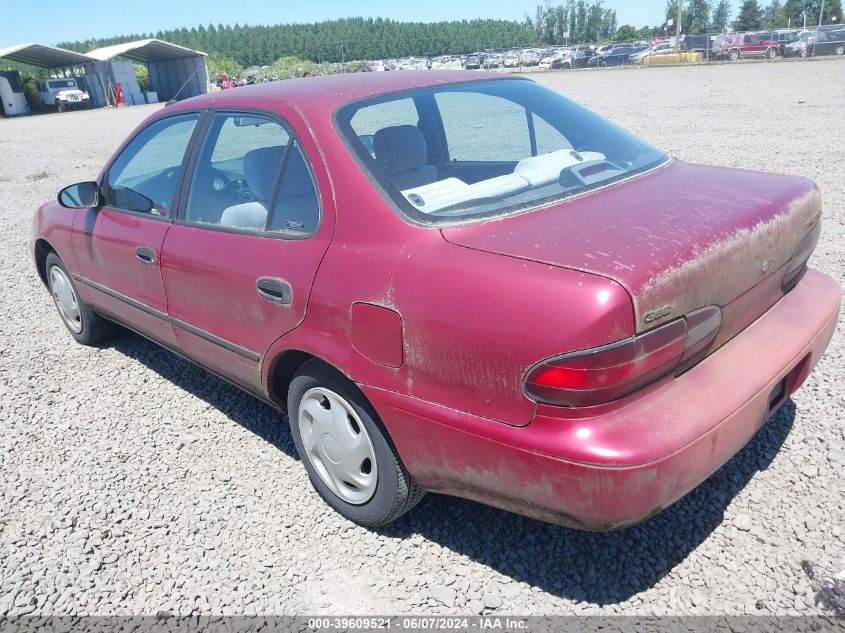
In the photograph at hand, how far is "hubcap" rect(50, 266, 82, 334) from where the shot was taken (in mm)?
4645

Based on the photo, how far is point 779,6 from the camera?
276ft

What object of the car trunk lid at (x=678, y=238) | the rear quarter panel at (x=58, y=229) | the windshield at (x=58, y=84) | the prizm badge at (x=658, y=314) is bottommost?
the windshield at (x=58, y=84)

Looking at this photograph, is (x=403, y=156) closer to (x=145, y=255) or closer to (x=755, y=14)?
(x=145, y=255)

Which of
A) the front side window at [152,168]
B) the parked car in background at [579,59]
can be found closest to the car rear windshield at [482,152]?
the front side window at [152,168]

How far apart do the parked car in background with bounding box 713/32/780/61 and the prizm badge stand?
39.6 m

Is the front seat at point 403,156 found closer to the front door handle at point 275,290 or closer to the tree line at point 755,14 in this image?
the front door handle at point 275,290

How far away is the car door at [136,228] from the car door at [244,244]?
0.52ft

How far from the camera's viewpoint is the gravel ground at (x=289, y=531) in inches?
93.7

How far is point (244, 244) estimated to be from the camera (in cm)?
285

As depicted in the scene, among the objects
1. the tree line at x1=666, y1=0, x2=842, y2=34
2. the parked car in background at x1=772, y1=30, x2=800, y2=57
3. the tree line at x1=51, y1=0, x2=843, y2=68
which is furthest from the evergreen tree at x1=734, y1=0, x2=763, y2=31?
the parked car in background at x1=772, y1=30, x2=800, y2=57

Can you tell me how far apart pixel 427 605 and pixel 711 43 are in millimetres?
43585

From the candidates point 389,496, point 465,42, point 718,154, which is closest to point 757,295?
point 389,496

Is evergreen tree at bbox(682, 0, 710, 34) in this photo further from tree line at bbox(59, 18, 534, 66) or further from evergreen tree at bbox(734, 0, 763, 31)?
tree line at bbox(59, 18, 534, 66)

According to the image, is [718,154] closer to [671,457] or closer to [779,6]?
[671,457]
